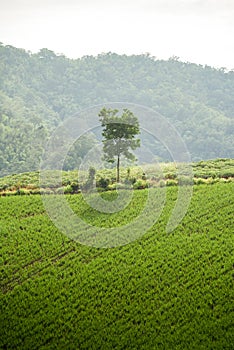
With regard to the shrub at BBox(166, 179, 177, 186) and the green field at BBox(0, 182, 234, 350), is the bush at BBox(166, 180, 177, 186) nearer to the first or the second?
the shrub at BBox(166, 179, 177, 186)

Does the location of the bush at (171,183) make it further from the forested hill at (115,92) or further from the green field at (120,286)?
the forested hill at (115,92)

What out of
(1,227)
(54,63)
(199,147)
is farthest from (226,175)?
(54,63)

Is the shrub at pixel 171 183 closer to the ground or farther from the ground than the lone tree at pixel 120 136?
closer to the ground

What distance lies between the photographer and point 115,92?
102 m

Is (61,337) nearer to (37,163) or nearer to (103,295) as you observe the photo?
(103,295)

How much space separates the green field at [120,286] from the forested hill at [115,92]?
46.7 m

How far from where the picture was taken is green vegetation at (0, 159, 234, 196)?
30.0 metres

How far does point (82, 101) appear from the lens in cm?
9938

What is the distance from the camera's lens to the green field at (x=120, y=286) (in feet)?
58.8

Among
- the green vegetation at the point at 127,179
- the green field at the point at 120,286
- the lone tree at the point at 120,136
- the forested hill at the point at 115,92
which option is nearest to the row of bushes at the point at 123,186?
the green vegetation at the point at 127,179

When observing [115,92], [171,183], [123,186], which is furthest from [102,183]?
[115,92]

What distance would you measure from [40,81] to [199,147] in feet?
131

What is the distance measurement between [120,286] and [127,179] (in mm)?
11289

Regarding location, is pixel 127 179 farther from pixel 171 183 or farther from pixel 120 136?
pixel 120 136
